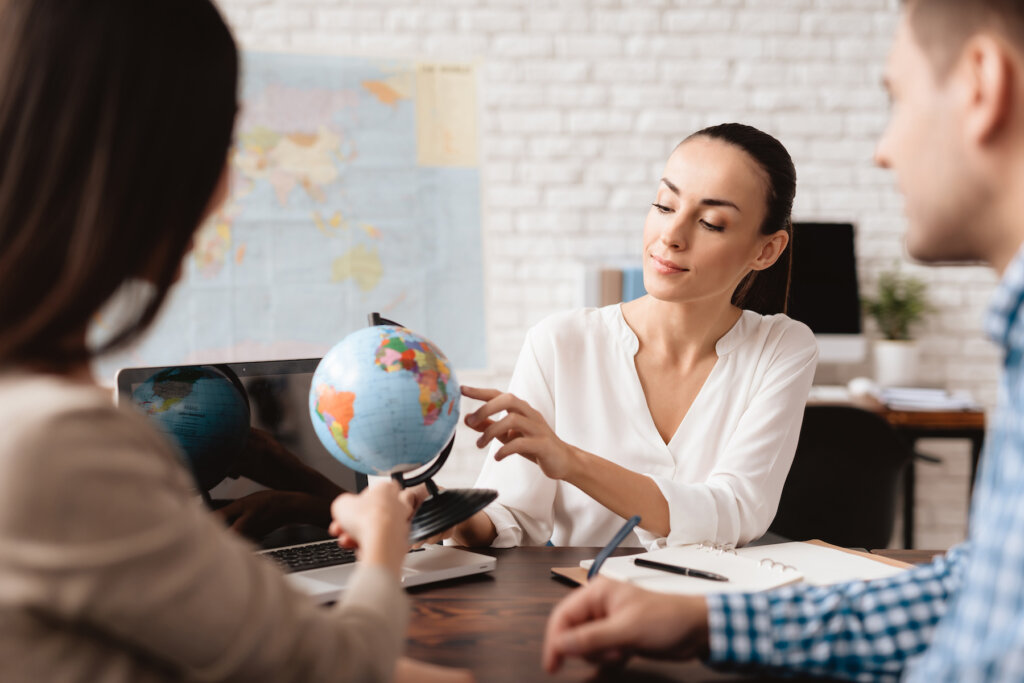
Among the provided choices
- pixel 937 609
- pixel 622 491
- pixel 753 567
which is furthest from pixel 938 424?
Answer: pixel 937 609

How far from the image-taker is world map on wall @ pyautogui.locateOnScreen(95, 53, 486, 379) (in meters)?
3.29

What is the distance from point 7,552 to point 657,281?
1.31 m

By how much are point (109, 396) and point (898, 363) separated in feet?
10.6

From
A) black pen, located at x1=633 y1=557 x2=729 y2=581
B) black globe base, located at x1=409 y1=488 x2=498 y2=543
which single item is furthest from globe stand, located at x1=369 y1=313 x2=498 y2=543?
black pen, located at x1=633 y1=557 x2=729 y2=581

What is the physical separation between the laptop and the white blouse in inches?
11.4

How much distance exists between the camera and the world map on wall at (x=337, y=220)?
3.29 meters

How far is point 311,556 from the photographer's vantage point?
1181 mm

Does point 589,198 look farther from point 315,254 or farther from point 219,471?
point 219,471

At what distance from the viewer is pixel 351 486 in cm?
131

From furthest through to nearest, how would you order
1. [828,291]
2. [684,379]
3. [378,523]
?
[828,291], [684,379], [378,523]

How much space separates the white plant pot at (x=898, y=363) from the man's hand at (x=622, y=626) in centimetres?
275

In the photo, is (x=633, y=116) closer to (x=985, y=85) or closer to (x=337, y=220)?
(x=337, y=220)

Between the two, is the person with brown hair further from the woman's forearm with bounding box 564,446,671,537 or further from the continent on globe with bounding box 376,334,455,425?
the woman's forearm with bounding box 564,446,671,537

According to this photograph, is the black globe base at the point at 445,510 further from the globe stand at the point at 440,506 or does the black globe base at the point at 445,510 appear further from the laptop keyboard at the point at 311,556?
the laptop keyboard at the point at 311,556
